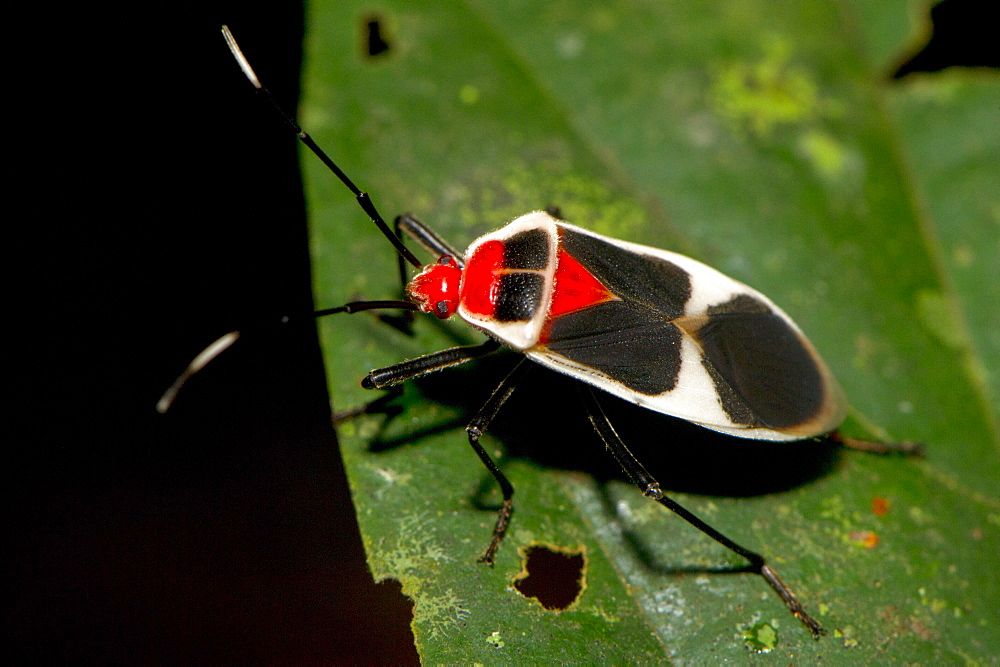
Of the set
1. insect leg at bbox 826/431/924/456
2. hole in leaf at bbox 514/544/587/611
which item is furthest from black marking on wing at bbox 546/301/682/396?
insect leg at bbox 826/431/924/456

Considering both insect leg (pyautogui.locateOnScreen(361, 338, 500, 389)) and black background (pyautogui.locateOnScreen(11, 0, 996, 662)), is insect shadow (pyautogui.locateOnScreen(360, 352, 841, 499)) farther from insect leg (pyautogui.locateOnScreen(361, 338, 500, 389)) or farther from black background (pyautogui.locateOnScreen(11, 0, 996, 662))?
black background (pyautogui.locateOnScreen(11, 0, 996, 662))

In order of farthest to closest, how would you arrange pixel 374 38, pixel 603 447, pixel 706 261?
pixel 374 38 → pixel 706 261 → pixel 603 447

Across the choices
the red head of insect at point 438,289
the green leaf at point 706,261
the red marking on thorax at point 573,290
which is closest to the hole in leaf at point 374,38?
the green leaf at point 706,261

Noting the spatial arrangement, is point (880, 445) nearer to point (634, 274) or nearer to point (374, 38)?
point (634, 274)

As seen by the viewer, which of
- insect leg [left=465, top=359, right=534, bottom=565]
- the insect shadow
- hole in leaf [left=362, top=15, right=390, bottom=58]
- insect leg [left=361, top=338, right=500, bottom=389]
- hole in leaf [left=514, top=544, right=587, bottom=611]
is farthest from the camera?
hole in leaf [left=362, top=15, right=390, bottom=58]

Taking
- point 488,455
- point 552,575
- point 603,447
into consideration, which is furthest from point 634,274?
point 552,575

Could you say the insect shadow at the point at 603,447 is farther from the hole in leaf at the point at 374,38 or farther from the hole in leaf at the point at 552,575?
the hole in leaf at the point at 374,38

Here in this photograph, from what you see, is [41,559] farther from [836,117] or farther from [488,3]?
[836,117]
